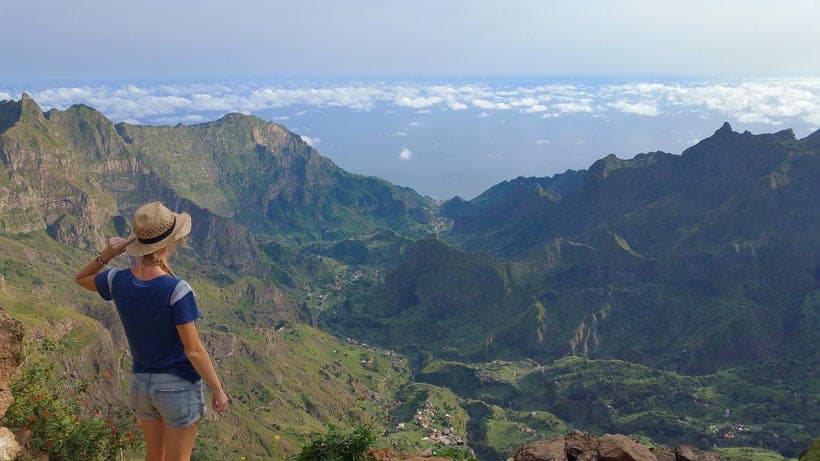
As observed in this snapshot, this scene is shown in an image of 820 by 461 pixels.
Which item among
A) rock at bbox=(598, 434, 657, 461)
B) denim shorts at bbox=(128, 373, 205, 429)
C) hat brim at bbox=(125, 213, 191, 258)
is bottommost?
rock at bbox=(598, 434, 657, 461)

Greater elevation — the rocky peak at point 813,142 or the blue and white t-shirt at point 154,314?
the blue and white t-shirt at point 154,314

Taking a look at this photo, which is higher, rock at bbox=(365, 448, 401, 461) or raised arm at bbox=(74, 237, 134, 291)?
raised arm at bbox=(74, 237, 134, 291)

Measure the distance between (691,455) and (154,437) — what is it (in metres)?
12.4

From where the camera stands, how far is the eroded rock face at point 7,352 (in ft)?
35.2

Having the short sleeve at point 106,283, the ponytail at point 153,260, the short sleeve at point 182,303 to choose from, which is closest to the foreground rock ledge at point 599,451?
the short sleeve at point 182,303

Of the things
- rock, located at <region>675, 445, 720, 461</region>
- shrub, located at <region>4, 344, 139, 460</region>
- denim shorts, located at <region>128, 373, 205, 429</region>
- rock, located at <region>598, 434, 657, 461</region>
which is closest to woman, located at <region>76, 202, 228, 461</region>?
denim shorts, located at <region>128, 373, 205, 429</region>

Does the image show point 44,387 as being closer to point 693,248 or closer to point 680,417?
point 680,417

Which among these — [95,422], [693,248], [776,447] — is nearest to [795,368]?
[776,447]

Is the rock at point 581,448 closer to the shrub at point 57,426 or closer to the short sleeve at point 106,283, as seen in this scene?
the shrub at point 57,426

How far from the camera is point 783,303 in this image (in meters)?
166

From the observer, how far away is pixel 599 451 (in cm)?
1305

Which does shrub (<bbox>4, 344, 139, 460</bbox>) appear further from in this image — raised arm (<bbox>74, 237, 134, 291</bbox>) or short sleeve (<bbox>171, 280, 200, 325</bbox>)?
short sleeve (<bbox>171, 280, 200, 325</bbox>)

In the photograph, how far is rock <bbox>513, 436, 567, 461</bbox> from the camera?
12859 mm

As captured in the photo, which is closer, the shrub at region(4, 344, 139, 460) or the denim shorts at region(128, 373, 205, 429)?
the denim shorts at region(128, 373, 205, 429)
